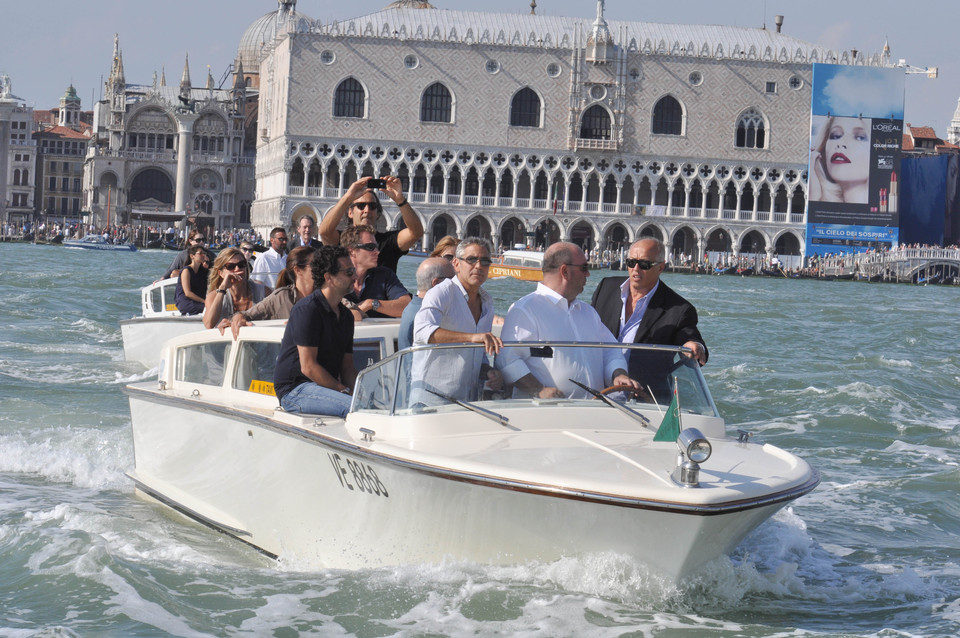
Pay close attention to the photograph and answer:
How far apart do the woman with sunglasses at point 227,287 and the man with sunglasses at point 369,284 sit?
82 cm

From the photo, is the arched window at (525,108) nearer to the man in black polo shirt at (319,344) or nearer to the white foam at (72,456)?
the white foam at (72,456)

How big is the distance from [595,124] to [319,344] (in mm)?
50245

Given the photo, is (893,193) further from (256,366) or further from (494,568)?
(494,568)

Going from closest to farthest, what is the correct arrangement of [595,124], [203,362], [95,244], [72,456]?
[203,362]
[72,456]
[595,124]
[95,244]

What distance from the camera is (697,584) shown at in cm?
425

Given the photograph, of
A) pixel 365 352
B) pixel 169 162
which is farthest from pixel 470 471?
pixel 169 162

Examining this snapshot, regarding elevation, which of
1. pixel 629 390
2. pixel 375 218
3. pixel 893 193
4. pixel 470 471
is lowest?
pixel 470 471

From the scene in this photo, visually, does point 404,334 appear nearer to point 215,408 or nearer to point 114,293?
point 215,408

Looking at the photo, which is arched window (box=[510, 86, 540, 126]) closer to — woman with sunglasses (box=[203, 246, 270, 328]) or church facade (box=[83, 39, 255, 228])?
church facade (box=[83, 39, 255, 228])

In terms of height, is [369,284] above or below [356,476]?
above

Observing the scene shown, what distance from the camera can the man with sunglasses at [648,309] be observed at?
541cm

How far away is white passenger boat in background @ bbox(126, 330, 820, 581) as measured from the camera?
4.01 meters

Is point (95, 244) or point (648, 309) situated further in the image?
point (95, 244)

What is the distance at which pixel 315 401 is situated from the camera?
5.00 m
